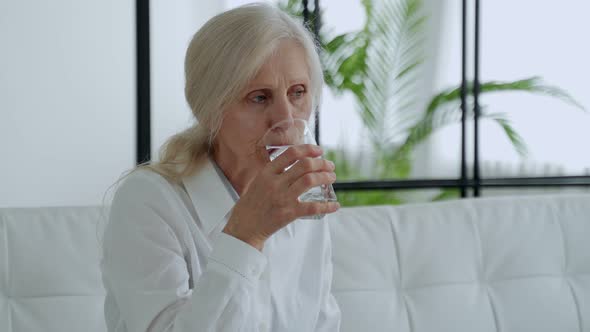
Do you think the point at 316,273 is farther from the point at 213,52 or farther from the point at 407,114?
the point at 407,114

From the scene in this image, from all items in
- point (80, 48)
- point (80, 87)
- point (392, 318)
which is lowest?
point (392, 318)

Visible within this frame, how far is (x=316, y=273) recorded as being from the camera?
133 cm

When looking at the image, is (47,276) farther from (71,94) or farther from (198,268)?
(71,94)

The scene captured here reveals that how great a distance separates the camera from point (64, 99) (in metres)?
2.47

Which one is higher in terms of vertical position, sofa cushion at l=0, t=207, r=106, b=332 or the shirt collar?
the shirt collar

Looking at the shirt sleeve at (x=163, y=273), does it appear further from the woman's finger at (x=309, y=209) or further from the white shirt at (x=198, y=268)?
the woman's finger at (x=309, y=209)

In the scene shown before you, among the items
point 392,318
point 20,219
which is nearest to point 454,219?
point 392,318

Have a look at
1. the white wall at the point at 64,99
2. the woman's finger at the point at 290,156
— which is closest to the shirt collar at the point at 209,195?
the woman's finger at the point at 290,156

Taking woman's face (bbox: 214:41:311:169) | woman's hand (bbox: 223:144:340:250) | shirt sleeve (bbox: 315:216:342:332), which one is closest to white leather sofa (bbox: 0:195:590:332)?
shirt sleeve (bbox: 315:216:342:332)

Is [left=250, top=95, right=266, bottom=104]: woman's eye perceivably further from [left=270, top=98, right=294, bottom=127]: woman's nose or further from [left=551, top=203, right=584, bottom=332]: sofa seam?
[left=551, top=203, right=584, bottom=332]: sofa seam

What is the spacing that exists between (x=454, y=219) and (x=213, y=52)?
2.94ft

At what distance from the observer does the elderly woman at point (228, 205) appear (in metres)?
0.91

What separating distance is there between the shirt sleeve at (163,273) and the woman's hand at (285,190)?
0.18 feet

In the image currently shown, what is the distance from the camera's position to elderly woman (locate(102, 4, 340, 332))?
91 cm
